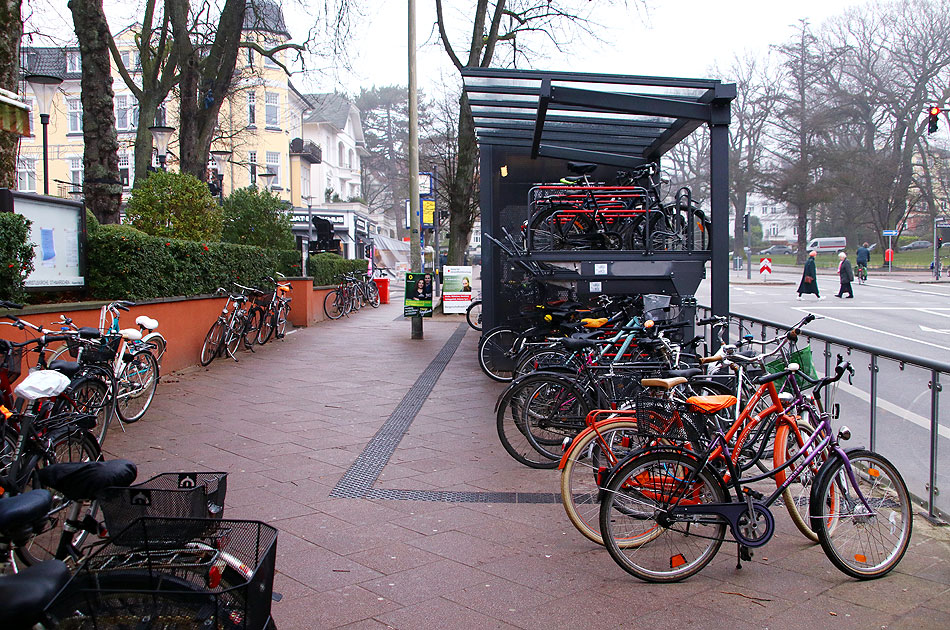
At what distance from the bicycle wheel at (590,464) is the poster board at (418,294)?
417 inches

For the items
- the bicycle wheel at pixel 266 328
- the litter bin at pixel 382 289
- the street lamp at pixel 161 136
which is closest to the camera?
the bicycle wheel at pixel 266 328

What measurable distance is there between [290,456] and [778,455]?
3.77 metres

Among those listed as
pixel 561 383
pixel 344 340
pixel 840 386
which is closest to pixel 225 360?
pixel 344 340

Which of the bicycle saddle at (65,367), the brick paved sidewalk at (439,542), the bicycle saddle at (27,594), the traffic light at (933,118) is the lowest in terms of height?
the brick paved sidewalk at (439,542)

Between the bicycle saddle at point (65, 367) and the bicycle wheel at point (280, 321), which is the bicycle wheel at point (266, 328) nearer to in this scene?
the bicycle wheel at point (280, 321)

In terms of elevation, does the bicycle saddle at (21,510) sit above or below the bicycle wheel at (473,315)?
above

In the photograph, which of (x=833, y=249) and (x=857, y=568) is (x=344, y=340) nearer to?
(x=857, y=568)

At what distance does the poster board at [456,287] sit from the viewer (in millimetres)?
18781

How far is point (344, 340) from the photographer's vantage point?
14.7m

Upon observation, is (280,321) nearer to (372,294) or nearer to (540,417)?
(540,417)

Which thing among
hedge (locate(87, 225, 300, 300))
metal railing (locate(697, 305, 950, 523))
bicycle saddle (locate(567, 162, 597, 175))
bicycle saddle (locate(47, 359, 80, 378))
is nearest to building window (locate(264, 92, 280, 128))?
hedge (locate(87, 225, 300, 300))

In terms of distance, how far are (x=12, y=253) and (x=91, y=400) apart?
1.85 m

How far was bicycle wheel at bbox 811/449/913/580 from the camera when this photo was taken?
3.86m

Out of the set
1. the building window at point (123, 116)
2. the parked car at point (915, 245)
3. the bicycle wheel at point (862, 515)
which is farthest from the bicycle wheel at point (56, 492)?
the parked car at point (915, 245)
